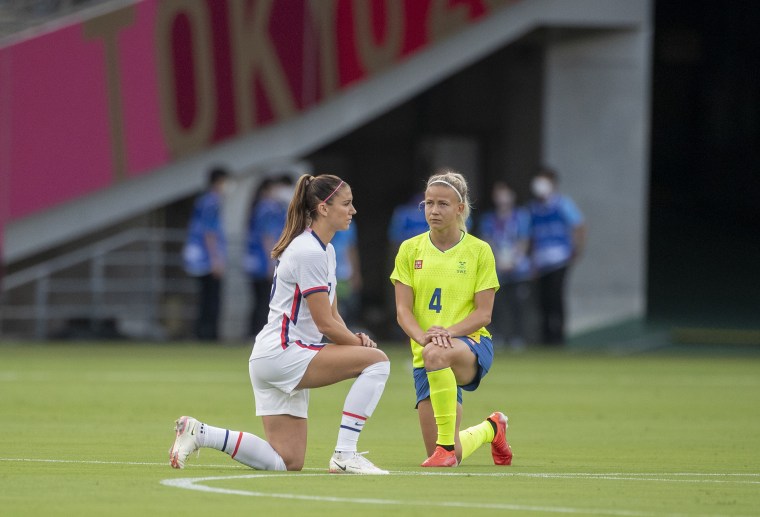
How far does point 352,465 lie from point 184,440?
3.23 ft

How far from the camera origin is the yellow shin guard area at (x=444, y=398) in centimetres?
1016

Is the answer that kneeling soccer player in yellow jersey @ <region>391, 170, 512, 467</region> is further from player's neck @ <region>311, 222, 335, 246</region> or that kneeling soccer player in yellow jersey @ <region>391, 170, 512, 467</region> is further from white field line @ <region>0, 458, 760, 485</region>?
player's neck @ <region>311, 222, 335, 246</region>

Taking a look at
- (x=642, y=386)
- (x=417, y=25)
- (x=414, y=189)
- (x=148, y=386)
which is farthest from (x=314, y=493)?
(x=414, y=189)

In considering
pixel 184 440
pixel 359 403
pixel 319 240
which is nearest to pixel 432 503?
pixel 359 403

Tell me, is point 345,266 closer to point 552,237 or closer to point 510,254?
point 510,254

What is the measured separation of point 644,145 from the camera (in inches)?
1170

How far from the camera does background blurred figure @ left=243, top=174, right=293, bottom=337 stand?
1001 inches

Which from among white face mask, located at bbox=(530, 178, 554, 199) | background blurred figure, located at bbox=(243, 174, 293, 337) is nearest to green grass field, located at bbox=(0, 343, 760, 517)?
background blurred figure, located at bbox=(243, 174, 293, 337)

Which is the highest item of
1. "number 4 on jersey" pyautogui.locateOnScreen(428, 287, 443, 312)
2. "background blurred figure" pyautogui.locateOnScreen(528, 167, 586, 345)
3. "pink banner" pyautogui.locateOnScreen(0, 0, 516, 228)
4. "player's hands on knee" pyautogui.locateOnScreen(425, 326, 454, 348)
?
"pink banner" pyautogui.locateOnScreen(0, 0, 516, 228)

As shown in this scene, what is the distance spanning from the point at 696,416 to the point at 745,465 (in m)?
4.33

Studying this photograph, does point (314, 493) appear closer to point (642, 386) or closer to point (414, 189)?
point (642, 386)

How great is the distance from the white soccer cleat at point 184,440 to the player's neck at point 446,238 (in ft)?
6.87

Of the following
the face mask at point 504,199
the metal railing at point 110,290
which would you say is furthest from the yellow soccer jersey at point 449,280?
the metal railing at point 110,290

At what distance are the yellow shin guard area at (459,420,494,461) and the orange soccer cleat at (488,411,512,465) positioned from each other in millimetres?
44
